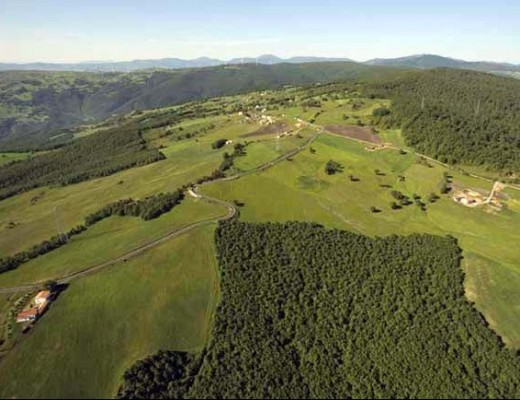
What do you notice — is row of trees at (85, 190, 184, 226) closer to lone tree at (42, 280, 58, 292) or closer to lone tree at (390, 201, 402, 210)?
lone tree at (42, 280, 58, 292)

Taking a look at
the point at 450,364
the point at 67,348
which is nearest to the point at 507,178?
the point at 450,364

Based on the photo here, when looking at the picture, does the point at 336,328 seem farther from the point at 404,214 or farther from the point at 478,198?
the point at 478,198

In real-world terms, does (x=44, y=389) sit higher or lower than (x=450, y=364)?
higher

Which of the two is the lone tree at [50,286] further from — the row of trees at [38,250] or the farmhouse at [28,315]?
the row of trees at [38,250]

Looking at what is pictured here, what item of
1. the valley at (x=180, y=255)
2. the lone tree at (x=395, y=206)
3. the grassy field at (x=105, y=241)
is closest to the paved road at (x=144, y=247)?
the valley at (x=180, y=255)

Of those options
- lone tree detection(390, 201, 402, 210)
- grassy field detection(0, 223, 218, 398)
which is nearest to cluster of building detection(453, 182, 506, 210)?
lone tree detection(390, 201, 402, 210)

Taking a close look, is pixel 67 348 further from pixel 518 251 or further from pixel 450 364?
pixel 518 251
